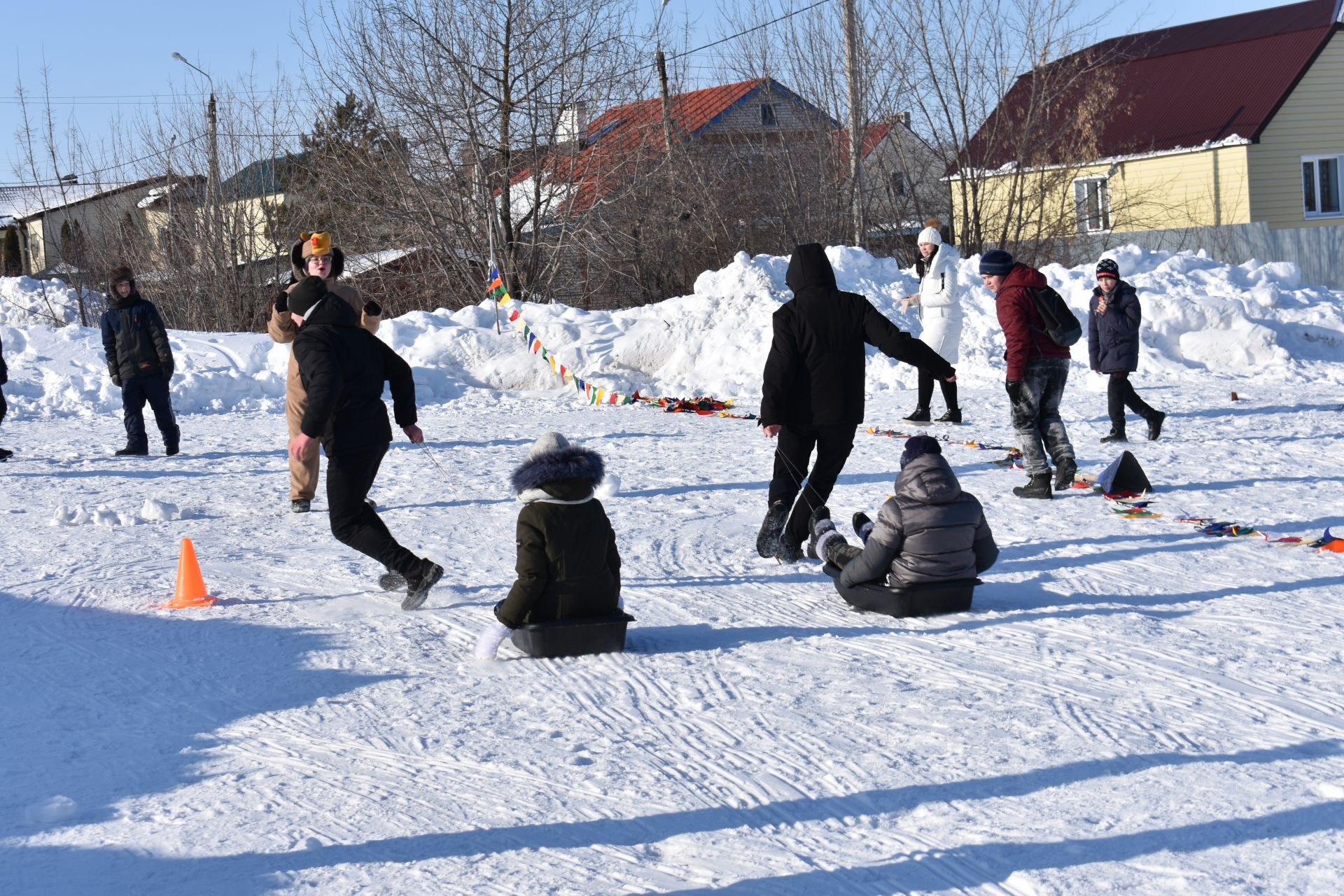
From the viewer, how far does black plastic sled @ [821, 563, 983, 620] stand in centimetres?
580

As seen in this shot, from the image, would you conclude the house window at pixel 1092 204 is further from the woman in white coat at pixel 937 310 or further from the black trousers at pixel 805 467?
the black trousers at pixel 805 467

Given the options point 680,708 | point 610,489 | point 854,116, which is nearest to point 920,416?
point 610,489

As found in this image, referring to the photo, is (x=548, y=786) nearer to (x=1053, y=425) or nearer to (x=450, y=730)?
(x=450, y=730)

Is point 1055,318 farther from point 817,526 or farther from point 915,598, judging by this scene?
point 915,598

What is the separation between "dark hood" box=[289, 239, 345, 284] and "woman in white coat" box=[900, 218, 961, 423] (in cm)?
528

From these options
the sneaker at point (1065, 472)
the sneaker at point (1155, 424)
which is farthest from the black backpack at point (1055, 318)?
the sneaker at point (1155, 424)

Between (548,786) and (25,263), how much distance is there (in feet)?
127

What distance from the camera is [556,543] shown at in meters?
5.14

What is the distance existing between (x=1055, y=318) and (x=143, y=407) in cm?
753

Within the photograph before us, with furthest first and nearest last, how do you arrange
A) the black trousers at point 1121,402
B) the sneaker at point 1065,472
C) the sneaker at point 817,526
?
the black trousers at point 1121,402, the sneaker at point 1065,472, the sneaker at point 817,526

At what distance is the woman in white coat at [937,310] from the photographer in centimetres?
1140

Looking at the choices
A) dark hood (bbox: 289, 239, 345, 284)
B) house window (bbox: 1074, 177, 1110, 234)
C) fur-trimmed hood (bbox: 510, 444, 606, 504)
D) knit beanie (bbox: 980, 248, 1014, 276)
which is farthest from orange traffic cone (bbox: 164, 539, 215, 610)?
house window (bbox: 1074, 177, 1110, 234)

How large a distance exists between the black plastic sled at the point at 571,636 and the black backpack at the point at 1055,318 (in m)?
4.21

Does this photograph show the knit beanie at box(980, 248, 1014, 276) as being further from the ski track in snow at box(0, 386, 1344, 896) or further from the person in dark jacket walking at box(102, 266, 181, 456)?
the person in dark jacket walking at box(102, 266, 181, 456)
